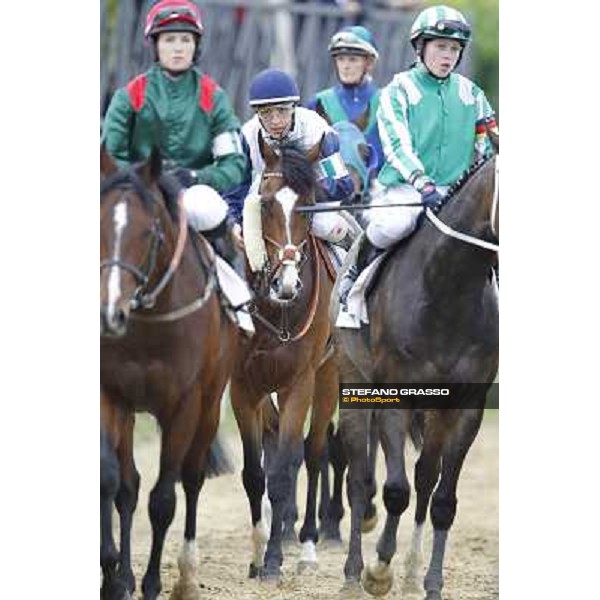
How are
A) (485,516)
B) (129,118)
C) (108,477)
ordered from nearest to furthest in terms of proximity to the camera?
(108,477) < (129,118) < (485,516)

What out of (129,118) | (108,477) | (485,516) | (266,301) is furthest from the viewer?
(485,516)

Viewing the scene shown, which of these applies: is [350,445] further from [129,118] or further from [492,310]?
[129,118]

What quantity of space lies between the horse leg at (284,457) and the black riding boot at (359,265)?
1.29 ft

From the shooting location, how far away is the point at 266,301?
904cm

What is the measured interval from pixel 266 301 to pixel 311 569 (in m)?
1.20

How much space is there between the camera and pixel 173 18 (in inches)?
334

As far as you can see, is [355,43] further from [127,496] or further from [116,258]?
[116,258]

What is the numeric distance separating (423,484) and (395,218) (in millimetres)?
1112

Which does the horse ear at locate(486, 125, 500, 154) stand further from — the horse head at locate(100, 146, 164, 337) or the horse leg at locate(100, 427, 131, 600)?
the horse leg at locate(100, 427, 131, 600)

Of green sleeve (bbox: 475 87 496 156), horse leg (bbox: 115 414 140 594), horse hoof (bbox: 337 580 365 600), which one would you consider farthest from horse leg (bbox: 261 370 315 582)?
green sleeve (bbox: 475 87 496 156)

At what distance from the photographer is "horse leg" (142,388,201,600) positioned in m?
8.25

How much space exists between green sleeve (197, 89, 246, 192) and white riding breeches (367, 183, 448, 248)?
0.65m

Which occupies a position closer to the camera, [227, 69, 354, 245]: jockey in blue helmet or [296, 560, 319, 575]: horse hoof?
[227, 69, 354, 245]: jockey in blue helmet
